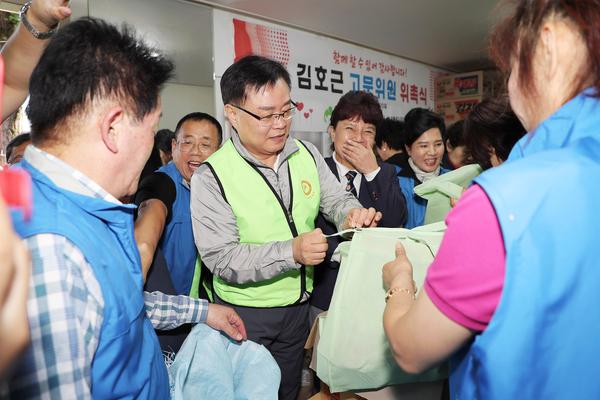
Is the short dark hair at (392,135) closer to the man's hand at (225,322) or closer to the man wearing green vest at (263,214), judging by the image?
the man wearing green vest at (263,214)

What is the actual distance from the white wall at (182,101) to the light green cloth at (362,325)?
2.57 meters

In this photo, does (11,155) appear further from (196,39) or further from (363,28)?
(363,28)

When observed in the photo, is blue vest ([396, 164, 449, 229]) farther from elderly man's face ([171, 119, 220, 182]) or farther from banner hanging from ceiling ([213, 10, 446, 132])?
banner hanging from ceiling ([213, 10, 446, 132])

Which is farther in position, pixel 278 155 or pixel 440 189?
pixel 440 189

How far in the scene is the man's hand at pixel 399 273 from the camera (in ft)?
3.12

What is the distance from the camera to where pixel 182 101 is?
11.4ft

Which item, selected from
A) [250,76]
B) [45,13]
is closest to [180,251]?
[250,76]

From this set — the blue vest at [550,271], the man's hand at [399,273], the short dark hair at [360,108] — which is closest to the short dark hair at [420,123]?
the short dark hair at [360,108]

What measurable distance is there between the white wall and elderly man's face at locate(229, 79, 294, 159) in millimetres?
1933

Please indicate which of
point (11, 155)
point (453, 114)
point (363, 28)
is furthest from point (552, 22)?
point (453, 114)

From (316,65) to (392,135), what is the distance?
1.63 metres

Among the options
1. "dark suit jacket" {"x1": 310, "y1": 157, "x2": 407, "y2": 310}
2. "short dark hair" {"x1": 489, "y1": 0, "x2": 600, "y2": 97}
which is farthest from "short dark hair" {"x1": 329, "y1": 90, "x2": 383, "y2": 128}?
"short dark hair" {"x1": 489, "y1": 0, "x2": 600, "y2": 97}

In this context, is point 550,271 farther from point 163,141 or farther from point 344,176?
point 163,141

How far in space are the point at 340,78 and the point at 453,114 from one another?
8.04ft
